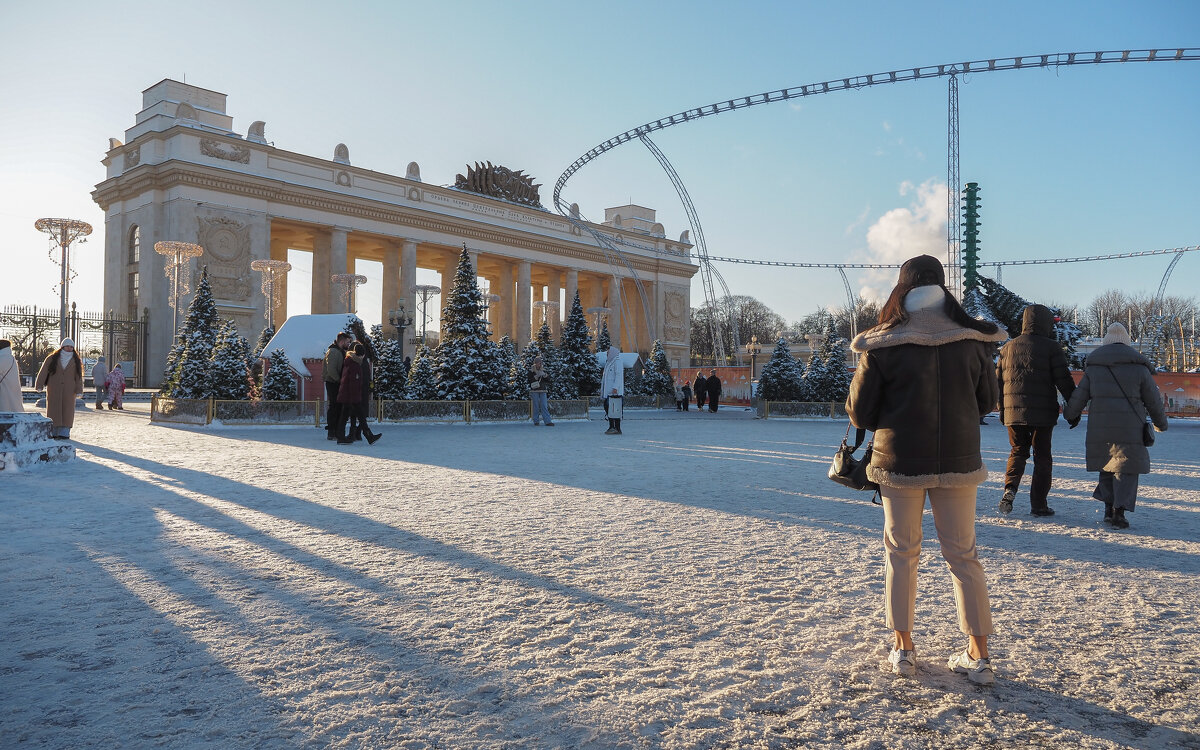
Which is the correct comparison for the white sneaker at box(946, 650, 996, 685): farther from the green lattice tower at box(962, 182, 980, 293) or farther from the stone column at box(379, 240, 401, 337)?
the stone column at box(379, 240, 401, 337)

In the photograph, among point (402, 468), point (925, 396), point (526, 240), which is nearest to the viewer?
point (925, 396)

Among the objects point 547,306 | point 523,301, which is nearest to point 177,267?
point 523,301

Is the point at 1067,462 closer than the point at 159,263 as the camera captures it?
Yes

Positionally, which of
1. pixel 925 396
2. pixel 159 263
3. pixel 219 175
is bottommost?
pixel 925 396

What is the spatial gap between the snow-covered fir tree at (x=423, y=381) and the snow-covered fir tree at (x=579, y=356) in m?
9.32

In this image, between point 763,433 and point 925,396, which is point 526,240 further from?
point 925,396

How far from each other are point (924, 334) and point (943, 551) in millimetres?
829

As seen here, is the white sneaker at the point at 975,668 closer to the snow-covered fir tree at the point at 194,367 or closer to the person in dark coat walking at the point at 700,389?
the snow-covered fir tree at the point at 194,367

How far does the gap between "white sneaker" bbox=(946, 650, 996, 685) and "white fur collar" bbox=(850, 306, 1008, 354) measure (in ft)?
3.84

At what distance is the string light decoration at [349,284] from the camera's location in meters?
40.8

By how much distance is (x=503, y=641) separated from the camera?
3266mm

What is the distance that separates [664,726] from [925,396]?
1.52m

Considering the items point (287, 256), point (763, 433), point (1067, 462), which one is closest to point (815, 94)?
point (763, 433)

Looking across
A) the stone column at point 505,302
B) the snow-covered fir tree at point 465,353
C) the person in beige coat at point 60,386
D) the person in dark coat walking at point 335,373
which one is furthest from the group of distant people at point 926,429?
the stone column at point 505,302
